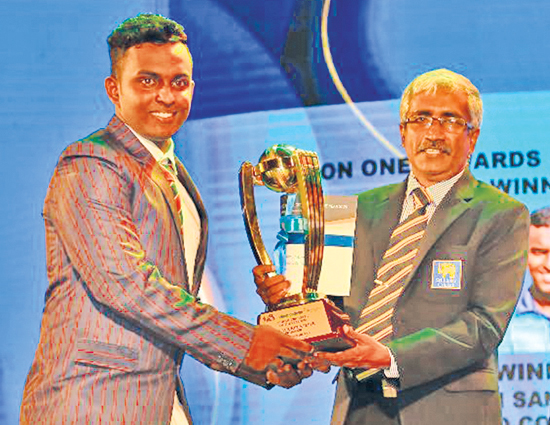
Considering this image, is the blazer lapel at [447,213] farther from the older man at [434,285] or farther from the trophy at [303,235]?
the trophy at [303,235]

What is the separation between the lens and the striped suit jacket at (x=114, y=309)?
116 inches

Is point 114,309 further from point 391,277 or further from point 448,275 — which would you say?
point 448,275

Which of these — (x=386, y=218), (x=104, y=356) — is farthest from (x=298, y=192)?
(x=104, y=356)

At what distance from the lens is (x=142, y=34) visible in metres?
3.24

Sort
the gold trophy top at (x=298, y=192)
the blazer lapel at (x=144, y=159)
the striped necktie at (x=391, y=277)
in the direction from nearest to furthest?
the blazer lapel at (x=144, y=159), the gold trophy top at (x=298, y=192), the striped necktie at (x=391, y=277)

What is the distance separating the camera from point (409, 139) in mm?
3576

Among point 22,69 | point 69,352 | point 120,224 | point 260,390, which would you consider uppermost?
point 22,69

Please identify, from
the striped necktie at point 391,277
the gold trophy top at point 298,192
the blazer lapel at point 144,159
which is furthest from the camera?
the striped necktie at point 391,277

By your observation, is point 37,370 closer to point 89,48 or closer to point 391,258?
point 391,258

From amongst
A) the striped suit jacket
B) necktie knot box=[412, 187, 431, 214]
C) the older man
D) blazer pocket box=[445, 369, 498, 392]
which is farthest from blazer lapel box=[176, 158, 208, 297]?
blazer pocket box=[445, 369, 498, 392]

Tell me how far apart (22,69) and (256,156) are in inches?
44.2

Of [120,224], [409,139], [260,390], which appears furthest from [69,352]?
[260,390]

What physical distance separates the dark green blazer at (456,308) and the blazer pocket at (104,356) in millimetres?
819

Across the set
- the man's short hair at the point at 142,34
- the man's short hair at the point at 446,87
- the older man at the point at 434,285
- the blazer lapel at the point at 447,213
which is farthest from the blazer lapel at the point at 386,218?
the man's short hair at the point at 142,34
